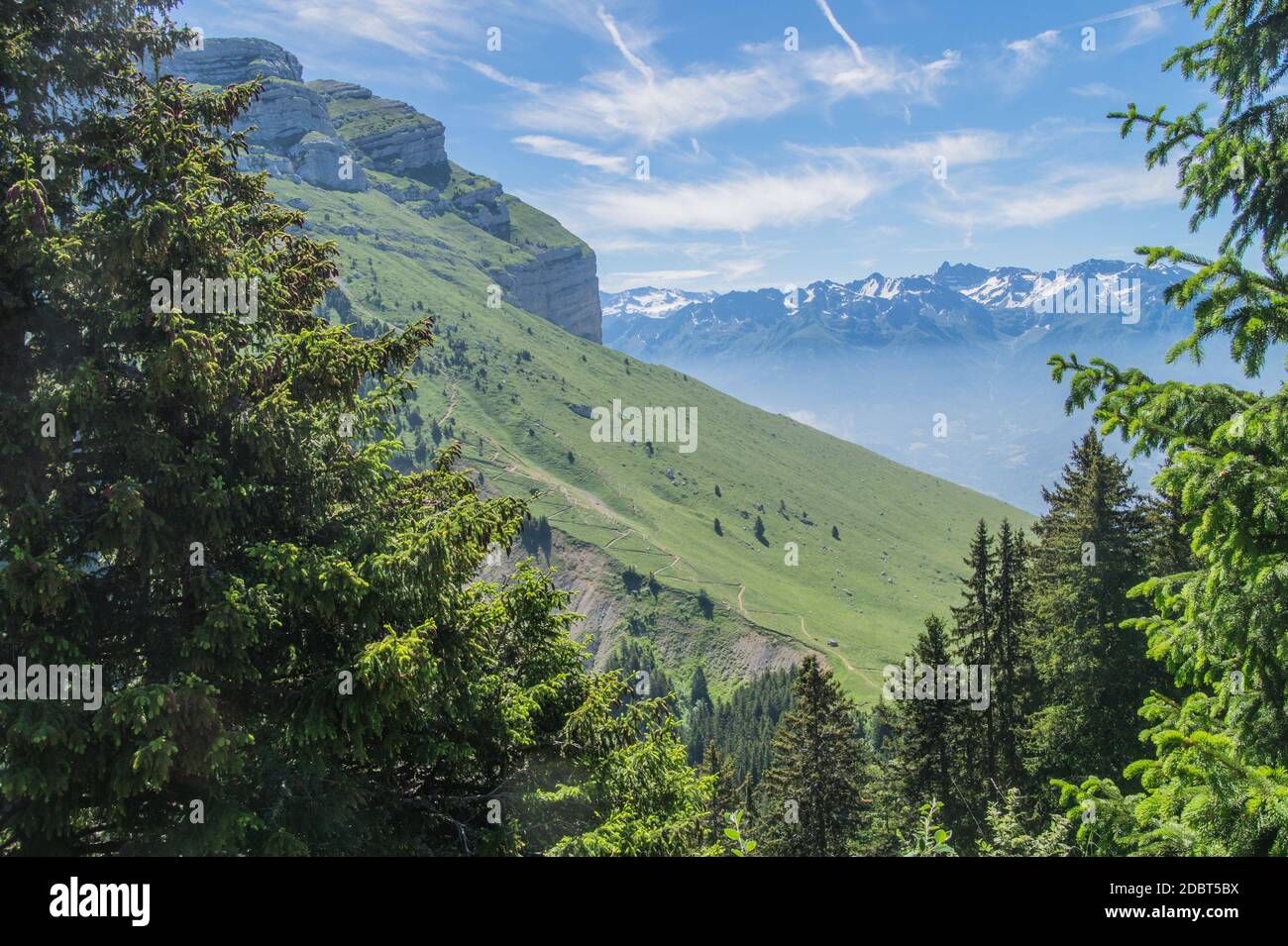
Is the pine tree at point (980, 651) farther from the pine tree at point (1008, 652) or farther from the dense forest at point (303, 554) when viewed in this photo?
the dense forest at point (303, 554)

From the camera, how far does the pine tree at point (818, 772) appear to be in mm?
31672

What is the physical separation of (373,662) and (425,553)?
5.40 feet

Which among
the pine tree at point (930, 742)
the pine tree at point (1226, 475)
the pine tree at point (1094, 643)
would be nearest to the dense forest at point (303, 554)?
the pine tree at point (1226, 475)

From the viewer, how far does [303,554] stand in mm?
10461

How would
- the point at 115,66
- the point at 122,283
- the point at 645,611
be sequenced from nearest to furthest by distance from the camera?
1. the point at 122,283
2. the point at 115,66
3. the point at 645,611

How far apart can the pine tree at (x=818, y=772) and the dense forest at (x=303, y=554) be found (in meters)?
17.3

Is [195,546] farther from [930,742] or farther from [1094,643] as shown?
[930,742]

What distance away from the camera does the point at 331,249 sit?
624 inches

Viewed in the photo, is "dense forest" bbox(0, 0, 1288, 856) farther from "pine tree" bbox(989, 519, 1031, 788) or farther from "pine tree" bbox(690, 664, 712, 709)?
"pine tree" bbox(690, 664, 712, 709)

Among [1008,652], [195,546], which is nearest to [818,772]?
[1008,652]

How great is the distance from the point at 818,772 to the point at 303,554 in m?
27.2

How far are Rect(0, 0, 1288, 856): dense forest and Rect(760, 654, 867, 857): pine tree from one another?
681 inches
